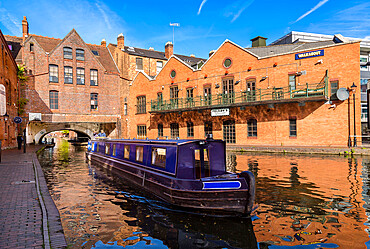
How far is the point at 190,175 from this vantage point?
7555 mm

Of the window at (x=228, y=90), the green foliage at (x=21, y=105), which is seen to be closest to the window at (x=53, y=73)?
the green foliage at (x=21, y=105)

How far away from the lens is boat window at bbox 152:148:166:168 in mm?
8546

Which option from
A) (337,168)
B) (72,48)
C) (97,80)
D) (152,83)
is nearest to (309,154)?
(337,168)

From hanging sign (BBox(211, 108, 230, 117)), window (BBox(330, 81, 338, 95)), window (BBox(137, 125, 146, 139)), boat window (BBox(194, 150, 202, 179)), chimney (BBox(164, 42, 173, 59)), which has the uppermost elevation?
chimney (BBox(164, 42, 173, 59))

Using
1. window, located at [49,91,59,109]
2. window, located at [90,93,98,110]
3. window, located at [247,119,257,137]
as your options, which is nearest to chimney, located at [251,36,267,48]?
window, located at [247,119,257,137]

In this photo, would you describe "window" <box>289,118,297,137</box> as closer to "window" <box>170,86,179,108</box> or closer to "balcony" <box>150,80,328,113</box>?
A: "balcony" <box>150,80,328,113</box>

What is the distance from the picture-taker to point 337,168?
12.5m

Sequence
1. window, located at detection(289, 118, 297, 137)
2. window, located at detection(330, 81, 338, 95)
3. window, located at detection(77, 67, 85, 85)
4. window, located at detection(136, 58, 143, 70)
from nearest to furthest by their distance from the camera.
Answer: window, located at detection(330, 81, 338, 95)
window, located at detection(289, 118, 297, 137)
window, located at detection(77, 67, 85, 85)
window, located at detection(136, 58, 143, 70)

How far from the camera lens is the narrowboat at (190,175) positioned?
6.47m

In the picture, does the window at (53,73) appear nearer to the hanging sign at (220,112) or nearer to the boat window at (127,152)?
the hanging sign at (220,112)

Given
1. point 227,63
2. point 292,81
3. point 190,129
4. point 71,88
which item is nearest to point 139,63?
point 71,88

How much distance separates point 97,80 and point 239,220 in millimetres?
28225

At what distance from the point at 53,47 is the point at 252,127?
24558mm

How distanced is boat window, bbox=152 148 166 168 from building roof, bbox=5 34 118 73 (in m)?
25.4
